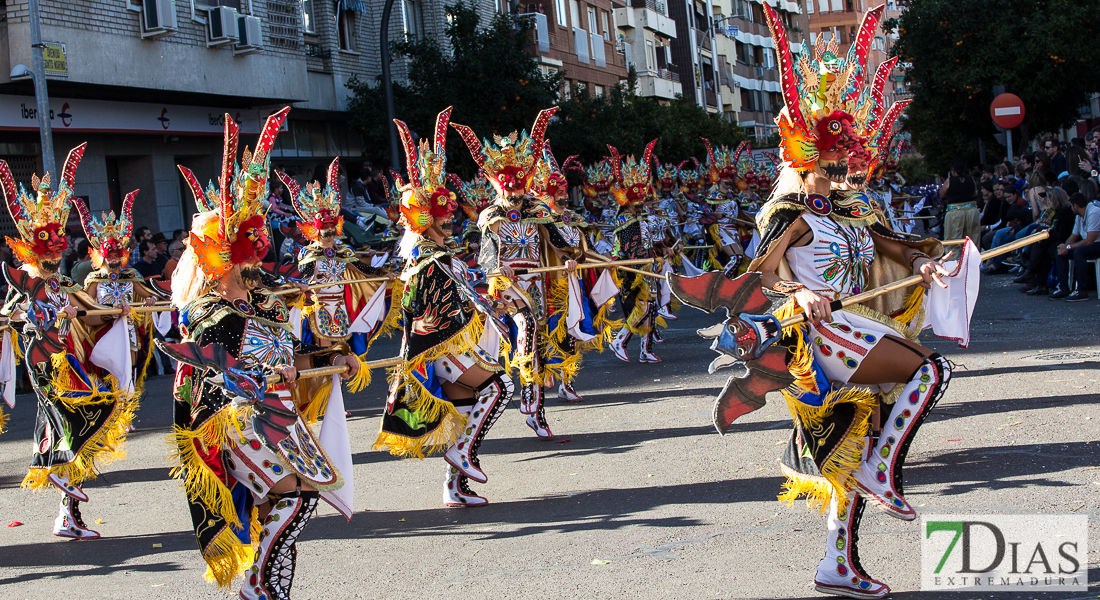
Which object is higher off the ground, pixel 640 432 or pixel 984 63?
pixel 984 63

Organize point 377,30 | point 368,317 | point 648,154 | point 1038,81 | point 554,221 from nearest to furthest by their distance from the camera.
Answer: point 368,317, point 554,221, point 648,154, point 377,30, point 1038,81

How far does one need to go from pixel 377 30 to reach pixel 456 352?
19996 millimetres

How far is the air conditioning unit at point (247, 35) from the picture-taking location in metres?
19.5

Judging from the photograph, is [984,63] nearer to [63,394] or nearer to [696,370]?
[696,370]

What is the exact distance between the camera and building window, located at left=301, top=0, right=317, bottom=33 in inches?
902

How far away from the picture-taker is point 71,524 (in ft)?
20.7

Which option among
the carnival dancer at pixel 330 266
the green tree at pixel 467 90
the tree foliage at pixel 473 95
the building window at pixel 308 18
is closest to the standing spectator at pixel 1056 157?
the tree foliage at pixel 473 95

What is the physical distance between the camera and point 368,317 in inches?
297

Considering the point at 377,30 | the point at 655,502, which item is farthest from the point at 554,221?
the point at 377,30

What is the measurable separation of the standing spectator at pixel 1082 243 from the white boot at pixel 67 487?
11219mm

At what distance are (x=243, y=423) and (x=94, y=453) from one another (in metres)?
2.93

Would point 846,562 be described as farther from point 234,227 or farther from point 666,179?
point 666,179

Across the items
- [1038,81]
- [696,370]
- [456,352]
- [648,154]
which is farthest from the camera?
[1038,81]

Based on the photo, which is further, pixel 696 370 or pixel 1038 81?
pixel 1038 81
